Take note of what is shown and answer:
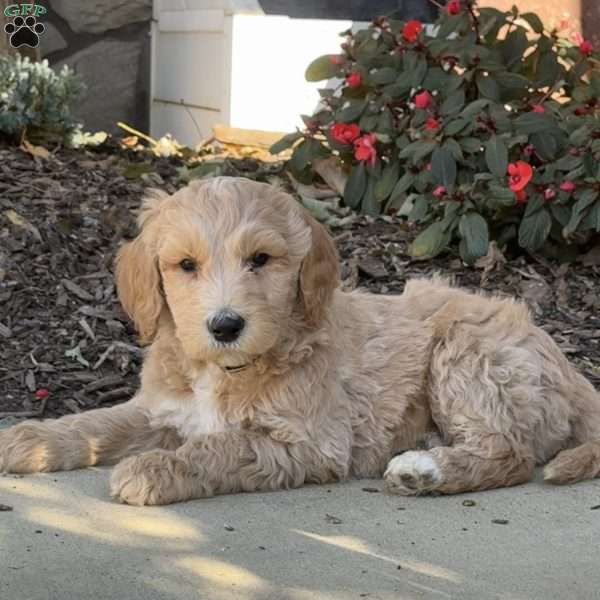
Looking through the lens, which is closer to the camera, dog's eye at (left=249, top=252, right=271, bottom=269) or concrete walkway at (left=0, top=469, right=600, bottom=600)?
concrete walkway at (left=0, top=469, right=600, bottom=600)

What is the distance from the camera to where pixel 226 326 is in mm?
4148

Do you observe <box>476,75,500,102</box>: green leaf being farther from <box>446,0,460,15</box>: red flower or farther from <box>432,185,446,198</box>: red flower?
<box>432,185,446,198</box>: red flower

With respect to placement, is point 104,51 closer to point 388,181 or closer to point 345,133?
point 345,133

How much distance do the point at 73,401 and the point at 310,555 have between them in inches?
82.3

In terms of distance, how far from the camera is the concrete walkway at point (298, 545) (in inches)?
135

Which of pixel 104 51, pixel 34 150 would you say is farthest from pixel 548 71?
pixel 104 51

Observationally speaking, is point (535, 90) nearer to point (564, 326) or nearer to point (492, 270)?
point (492, 270)

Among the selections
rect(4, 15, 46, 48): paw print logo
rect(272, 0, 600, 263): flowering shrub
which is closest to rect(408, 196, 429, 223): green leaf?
rect(272, 0, 600, 263): flowering shrub

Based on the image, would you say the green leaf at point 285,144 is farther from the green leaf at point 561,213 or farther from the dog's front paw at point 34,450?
the dog's front paw at point 34,450

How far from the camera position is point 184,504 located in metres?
4.21

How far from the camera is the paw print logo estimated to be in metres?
9.87

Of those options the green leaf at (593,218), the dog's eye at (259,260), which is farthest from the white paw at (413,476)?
the green leaf at (593,218)

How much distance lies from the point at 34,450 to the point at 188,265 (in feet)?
2.87

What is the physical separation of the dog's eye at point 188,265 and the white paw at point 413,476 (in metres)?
1.02
